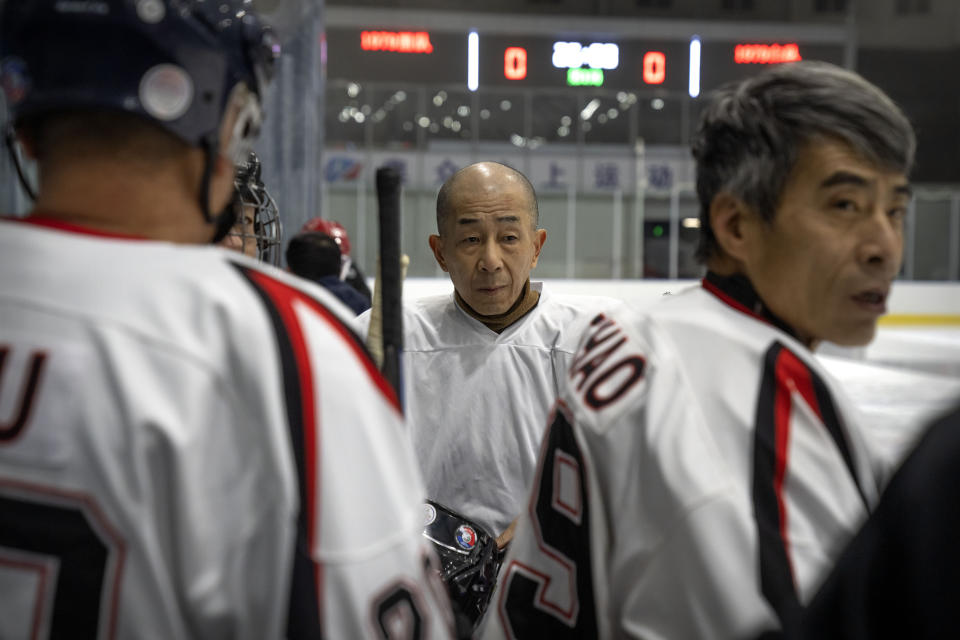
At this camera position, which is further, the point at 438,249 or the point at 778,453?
the point at 438,249

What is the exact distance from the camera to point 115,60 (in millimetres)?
815

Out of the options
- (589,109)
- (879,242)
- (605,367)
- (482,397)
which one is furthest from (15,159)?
(589,109)

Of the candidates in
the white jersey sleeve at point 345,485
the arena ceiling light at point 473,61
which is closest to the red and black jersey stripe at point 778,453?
the white jersey sleeve at point 345,485

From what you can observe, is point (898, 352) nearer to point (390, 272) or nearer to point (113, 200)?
point (390, 272)

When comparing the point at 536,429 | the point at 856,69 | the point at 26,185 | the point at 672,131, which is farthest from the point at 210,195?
the point at 856,69

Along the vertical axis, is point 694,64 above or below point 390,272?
above

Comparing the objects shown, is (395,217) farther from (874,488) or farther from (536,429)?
(536,429)

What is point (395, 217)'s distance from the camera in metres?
1.09

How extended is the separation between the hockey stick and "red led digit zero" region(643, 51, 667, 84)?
14.9 metres

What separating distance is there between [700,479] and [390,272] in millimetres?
385

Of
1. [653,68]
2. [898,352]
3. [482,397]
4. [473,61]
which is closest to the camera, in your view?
[482,397]

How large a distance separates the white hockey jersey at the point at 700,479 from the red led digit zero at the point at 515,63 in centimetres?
1494

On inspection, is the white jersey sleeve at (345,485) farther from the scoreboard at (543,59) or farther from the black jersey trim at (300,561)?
the scoreboard at (543,59)

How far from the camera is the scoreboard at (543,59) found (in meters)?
15.4
